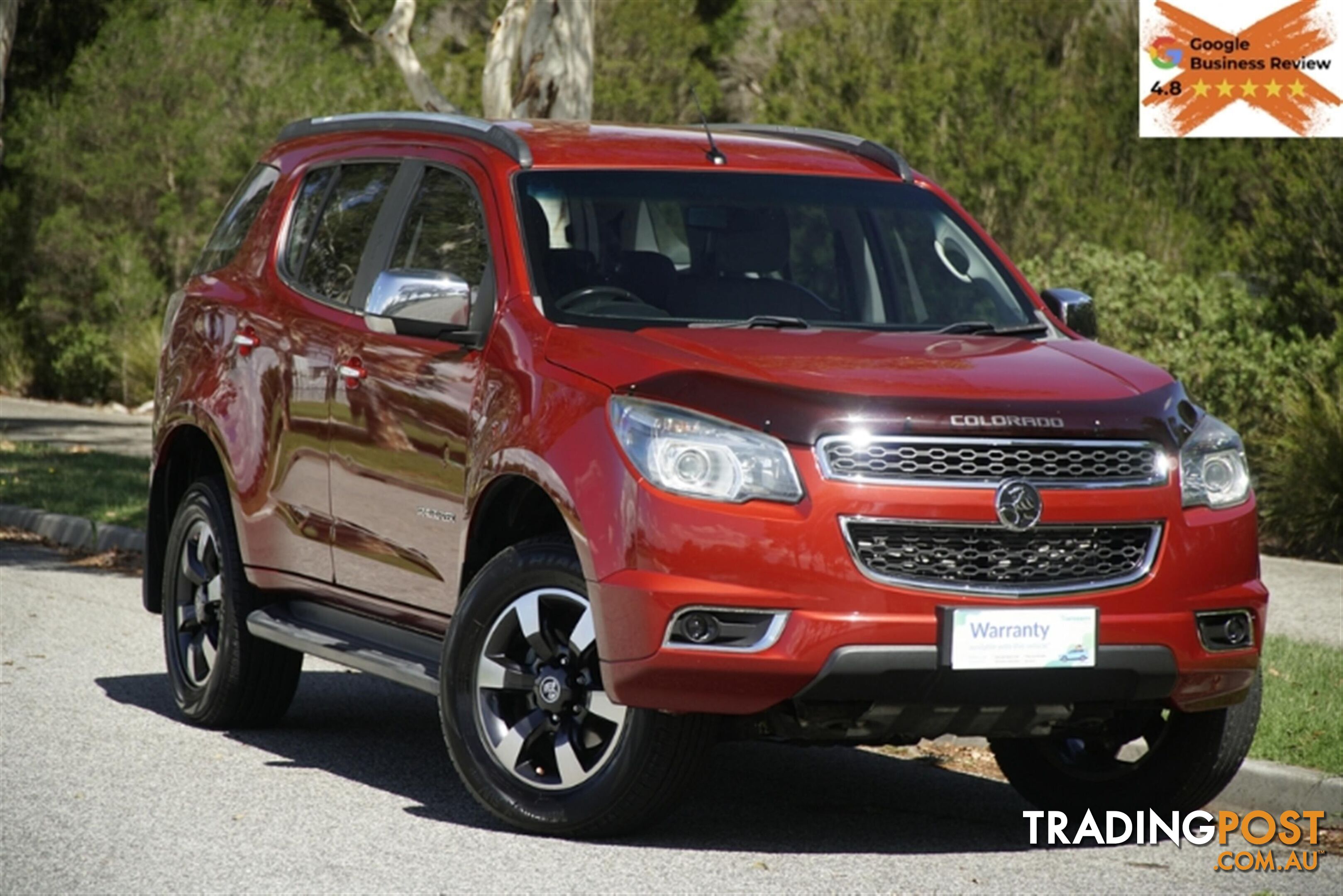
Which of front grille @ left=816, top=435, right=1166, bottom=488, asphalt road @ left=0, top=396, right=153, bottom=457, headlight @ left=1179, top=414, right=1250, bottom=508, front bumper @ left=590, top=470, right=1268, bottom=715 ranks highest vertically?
front grille @ left=816, top=435, right=1166, bottom=488

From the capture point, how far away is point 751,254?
23.4 ft

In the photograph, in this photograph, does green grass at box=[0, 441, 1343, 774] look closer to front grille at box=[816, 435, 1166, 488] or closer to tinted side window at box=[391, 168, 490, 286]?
tinted side window at box=[391, 168, 490, 286]

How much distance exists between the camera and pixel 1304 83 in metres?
18.1

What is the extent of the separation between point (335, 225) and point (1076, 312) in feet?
8.69

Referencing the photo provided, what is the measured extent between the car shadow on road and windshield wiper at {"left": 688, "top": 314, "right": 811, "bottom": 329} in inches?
59.3

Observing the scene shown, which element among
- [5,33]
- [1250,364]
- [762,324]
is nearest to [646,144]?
[762,324]

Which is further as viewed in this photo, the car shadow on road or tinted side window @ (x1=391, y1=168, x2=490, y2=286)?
tinted side window @ (x1=391, y1=168, x2=490, y2=286)

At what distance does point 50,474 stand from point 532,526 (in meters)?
11.3

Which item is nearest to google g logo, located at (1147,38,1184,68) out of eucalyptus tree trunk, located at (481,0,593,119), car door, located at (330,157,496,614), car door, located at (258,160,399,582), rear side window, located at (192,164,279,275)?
eucalyptus tree trunk, located at (481,0,593,119)

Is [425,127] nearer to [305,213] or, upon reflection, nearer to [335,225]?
[335,225]

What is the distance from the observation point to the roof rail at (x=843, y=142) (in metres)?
7.71

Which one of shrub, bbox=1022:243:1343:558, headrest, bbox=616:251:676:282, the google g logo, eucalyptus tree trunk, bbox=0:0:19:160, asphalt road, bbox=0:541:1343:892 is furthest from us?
the google g logo

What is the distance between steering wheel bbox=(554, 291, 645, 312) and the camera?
671 cm

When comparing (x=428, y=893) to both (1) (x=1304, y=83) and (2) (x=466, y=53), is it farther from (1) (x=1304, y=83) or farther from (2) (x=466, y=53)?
(2) (x=466, y=53)
